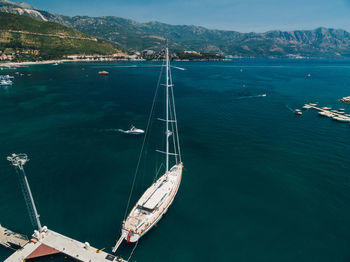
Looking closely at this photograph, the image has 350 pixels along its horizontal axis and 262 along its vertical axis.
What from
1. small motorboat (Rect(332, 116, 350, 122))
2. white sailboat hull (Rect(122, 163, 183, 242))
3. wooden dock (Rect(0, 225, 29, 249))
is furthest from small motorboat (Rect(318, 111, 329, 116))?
wooden dock (Rect(0, 225, 29, 249))

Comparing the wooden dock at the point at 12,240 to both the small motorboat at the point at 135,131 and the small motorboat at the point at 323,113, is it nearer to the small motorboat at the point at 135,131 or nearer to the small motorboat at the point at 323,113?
the small motorboat at the point at 135,131

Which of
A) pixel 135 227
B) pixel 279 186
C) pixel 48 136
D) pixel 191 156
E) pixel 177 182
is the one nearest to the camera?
pixel 135 227

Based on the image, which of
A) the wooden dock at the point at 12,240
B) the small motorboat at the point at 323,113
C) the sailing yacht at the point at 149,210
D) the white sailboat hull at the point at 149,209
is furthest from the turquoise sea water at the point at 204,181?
the small motorboat at the point at 323,113

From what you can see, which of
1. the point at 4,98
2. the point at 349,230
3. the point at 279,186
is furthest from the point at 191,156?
the point at 4,98

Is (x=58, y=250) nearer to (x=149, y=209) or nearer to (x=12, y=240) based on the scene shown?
(x=12, y=240)

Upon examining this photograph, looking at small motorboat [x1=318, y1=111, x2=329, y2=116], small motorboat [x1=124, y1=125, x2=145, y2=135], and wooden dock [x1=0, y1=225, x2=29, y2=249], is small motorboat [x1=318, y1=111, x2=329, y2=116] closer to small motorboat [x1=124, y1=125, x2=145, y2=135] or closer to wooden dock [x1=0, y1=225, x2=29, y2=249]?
small motorboat [x1=124, y1=125, x2=145, y2=135]

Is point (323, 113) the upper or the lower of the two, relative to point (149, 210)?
upper

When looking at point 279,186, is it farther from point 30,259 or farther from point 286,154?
point 30,259

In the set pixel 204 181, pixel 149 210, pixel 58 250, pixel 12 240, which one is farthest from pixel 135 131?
pixel 58 250
